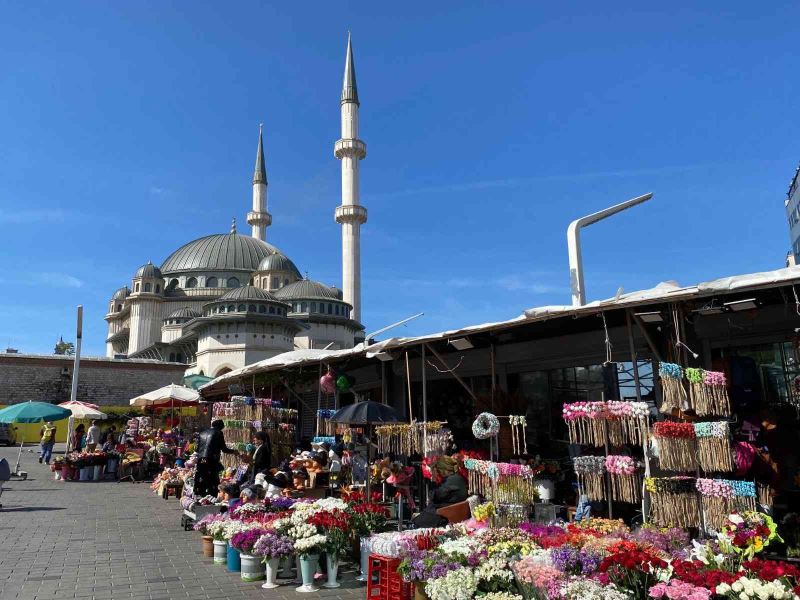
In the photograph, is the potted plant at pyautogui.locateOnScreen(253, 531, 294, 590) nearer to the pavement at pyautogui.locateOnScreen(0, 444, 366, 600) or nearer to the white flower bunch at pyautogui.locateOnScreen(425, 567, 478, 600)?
the pavement at pyautogui.locateOnScreen(0, 444, 366, 600)

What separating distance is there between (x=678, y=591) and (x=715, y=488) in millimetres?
2430

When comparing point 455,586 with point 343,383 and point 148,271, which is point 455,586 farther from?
point 148,271

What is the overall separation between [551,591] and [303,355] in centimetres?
916

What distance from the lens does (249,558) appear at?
6422 mm

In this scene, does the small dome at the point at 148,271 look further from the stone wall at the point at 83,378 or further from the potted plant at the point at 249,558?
the potted plant at the point at 249,558

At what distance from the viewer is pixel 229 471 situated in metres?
11.9

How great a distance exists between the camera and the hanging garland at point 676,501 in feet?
19.7

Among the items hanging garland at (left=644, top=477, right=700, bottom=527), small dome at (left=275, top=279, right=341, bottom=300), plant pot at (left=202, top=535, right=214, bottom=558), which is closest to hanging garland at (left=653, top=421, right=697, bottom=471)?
hanging garland at (left=644, top=477, right=700, bottom=527)

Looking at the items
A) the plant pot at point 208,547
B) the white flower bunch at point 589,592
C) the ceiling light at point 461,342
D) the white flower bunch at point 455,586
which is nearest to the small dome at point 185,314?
the ceiling light at point 461,342

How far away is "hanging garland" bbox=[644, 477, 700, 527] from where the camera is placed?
6000 mm

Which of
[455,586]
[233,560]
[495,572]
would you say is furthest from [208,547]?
[495,572]

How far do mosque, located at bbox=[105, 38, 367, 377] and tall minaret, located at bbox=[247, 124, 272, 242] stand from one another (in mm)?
115

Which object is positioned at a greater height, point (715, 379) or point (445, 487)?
point (715, 379)

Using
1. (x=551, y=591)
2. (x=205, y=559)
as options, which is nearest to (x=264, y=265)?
(x=205, y=559)
